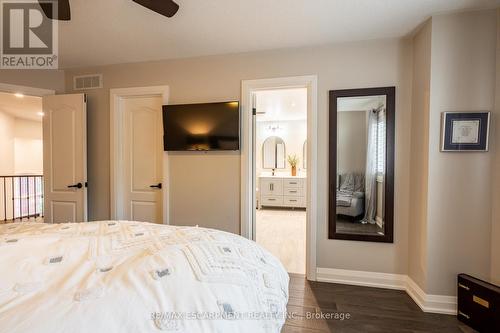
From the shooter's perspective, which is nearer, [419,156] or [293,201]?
[419,156]

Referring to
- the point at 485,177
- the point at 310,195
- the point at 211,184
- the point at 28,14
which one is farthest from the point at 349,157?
the point at 28,14

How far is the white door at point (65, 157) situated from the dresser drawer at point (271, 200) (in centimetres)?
395

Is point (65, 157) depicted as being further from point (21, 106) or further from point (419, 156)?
point (419, 156)

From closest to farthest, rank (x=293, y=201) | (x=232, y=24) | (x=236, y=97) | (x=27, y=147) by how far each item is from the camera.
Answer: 1. (x=232, y=24)
2. (x=236, y=97)
3. (x=293, y=201)
4. (x=27, y=147)

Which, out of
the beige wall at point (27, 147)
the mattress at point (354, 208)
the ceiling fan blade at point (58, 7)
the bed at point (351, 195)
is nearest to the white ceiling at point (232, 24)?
the ceiling fan blade at point (58, 7)

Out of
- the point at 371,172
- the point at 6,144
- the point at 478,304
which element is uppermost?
the point at 6,144

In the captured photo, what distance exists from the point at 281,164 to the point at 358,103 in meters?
4.00

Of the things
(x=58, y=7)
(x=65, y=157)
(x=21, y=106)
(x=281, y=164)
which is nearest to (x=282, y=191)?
(x=281, y=164)

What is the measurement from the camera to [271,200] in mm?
6082

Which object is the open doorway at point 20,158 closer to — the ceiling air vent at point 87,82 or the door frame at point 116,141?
the ceiling air vent at point 87,82

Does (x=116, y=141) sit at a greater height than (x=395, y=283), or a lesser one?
greater

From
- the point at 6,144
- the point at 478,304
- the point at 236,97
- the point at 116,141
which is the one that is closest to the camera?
the point at 478,304

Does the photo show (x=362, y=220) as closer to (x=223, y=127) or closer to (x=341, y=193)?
(x=341, y=193)

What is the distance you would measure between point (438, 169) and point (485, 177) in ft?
1.13
